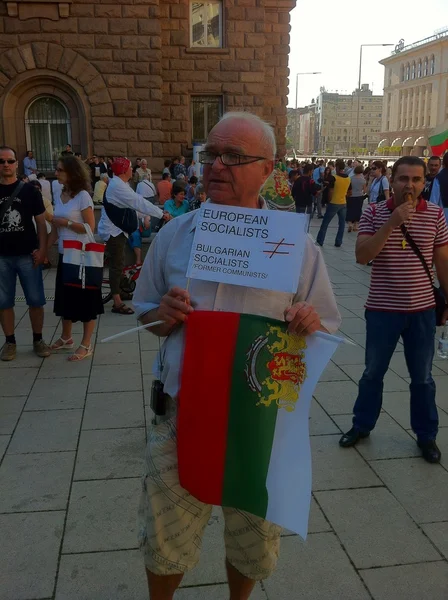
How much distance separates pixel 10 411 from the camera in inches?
181

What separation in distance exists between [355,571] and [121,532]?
47.6 inches

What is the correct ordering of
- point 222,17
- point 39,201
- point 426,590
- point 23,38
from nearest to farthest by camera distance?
point 426,590 → point 39,201 → point 23,38 → point 222,17

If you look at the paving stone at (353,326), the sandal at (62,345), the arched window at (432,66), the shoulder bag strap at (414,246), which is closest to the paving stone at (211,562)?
the shoulder bag strap at (414,246)

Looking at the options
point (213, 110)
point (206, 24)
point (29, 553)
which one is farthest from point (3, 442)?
point (206, 24)

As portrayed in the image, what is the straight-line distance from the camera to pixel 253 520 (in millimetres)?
2150

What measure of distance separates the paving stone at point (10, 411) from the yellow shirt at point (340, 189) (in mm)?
9807

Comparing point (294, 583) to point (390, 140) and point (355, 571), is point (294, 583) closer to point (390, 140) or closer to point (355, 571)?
point (355, 571)

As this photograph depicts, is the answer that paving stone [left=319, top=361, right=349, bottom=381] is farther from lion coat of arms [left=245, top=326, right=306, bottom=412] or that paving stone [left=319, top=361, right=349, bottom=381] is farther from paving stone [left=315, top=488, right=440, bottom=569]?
lion coat of arms [left=245, top=326, right=306, bottom=412]

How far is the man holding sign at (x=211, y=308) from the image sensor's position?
2.01 m

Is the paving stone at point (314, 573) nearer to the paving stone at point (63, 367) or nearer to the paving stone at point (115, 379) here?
the paving stone at point (115, 379)

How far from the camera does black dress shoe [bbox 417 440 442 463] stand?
12.6ft

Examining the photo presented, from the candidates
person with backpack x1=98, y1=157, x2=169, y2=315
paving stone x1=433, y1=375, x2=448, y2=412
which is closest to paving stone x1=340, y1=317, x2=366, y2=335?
paving stone x1=433, y1=375, x2=448, y2=412

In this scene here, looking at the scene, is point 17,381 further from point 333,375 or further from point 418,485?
point 418,485

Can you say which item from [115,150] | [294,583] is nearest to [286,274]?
[294,583]
